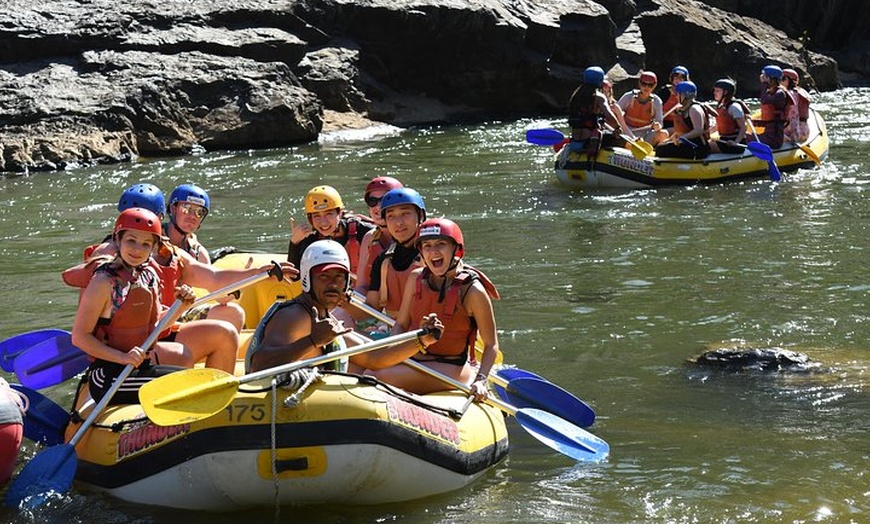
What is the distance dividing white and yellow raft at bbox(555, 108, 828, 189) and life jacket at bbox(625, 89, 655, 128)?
0.82 metres

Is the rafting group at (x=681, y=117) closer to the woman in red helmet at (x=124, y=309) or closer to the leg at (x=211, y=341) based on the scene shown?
the leg at (x=211, y=341)

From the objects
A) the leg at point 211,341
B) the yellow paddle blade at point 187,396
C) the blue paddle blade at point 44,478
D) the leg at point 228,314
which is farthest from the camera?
the leg at point 228,314

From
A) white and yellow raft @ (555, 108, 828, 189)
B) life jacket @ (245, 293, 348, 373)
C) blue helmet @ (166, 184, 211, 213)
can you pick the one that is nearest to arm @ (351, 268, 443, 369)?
life jacket @ (245, 293, 348, 373)

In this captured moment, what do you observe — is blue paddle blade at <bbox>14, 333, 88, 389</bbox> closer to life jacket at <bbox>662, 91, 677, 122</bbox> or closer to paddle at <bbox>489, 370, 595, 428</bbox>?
paddle at <bbox>489, 370, 595, 428</bbox>

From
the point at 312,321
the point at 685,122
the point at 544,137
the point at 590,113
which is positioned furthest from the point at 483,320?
the point at 685,122

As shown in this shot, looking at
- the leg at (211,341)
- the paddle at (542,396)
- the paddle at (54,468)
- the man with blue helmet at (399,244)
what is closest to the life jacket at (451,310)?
the paddle at (542,396)

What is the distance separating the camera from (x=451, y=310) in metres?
6.00

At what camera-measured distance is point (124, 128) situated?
18.1 metres

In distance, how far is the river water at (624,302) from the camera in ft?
18.1

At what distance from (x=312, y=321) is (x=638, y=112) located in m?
10.8

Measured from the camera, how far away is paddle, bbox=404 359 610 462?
19.2ft

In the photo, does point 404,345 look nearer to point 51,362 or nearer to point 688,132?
point 51,362

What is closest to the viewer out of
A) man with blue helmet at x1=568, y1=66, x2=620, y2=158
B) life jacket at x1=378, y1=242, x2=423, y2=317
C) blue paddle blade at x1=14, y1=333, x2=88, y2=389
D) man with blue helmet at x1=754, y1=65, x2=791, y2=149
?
blue paddle blade at x1=14, y1=333, x2=88, y2=389

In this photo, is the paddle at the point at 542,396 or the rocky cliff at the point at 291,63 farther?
the rocky cliff at the point at 291,63
